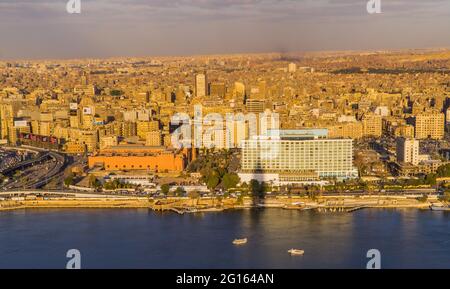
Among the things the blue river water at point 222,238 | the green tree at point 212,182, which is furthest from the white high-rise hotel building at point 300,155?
the blue river water at point 222,238

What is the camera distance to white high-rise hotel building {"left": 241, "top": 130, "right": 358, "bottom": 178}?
7.50 metres

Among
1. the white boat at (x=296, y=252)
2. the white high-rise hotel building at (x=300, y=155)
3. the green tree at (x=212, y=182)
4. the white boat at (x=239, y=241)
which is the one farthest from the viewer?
the white high-rise hotel building at (x=300, y=155)

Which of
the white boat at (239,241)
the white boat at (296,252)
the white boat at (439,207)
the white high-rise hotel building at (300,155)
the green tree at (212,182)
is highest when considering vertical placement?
the white high-rise hotel building at (300,155)

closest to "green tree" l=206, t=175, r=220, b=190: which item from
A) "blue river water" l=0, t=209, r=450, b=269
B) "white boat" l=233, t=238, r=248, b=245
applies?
"blue river water" l=0, t=209, r=450, b=269

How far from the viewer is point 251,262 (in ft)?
14.1

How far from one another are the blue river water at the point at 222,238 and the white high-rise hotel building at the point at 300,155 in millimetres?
1437

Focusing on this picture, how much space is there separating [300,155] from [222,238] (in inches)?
108

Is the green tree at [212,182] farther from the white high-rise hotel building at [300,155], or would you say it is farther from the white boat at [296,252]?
the white boat at [296,252]

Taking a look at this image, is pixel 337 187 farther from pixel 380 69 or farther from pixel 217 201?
pixel 380 69

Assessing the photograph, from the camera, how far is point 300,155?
24.7 ft

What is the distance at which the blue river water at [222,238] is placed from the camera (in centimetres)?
435

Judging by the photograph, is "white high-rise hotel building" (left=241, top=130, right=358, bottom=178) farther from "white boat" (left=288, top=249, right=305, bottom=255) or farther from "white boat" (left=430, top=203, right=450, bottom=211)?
"white boat" (left=288, top=249, right=305, bottom=255)

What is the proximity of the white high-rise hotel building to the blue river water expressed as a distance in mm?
1437

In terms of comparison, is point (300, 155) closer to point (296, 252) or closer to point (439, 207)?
point (439, 207)
